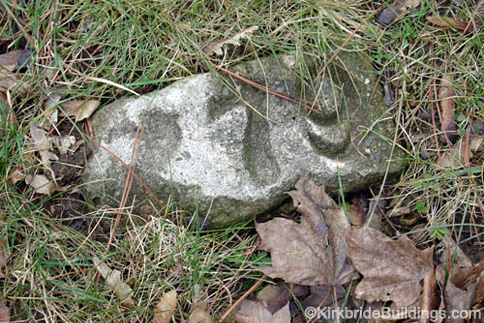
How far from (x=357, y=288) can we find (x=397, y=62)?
1197 mm

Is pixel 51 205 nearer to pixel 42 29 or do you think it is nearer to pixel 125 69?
pixel 125 69

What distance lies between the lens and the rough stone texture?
2.28 metres

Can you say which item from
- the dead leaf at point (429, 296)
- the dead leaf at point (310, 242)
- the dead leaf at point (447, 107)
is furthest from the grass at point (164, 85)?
the dead leaf at point (429, 296)

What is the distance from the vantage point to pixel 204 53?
245cm

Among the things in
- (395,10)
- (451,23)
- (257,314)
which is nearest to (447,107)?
(451,23)

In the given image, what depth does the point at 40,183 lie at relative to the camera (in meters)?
2.38

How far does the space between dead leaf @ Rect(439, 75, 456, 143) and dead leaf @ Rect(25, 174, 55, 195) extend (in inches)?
78.9

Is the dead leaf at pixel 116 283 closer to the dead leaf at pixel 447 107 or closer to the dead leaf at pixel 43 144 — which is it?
the dead leaf at pixel 43 144

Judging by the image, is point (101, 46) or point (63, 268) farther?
→ point (101, 46)

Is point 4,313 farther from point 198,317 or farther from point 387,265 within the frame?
point 387,265

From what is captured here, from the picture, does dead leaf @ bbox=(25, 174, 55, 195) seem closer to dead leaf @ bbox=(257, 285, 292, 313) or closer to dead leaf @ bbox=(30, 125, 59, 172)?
dead leaf @ bbox=(30, 125, 59, 172)

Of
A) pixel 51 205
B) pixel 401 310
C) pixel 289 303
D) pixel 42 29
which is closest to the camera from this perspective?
pixel 401 310

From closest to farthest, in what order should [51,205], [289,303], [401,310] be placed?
[401,310] → [289,303] → [51,205]

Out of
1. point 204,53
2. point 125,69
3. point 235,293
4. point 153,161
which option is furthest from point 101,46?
point 235,293
